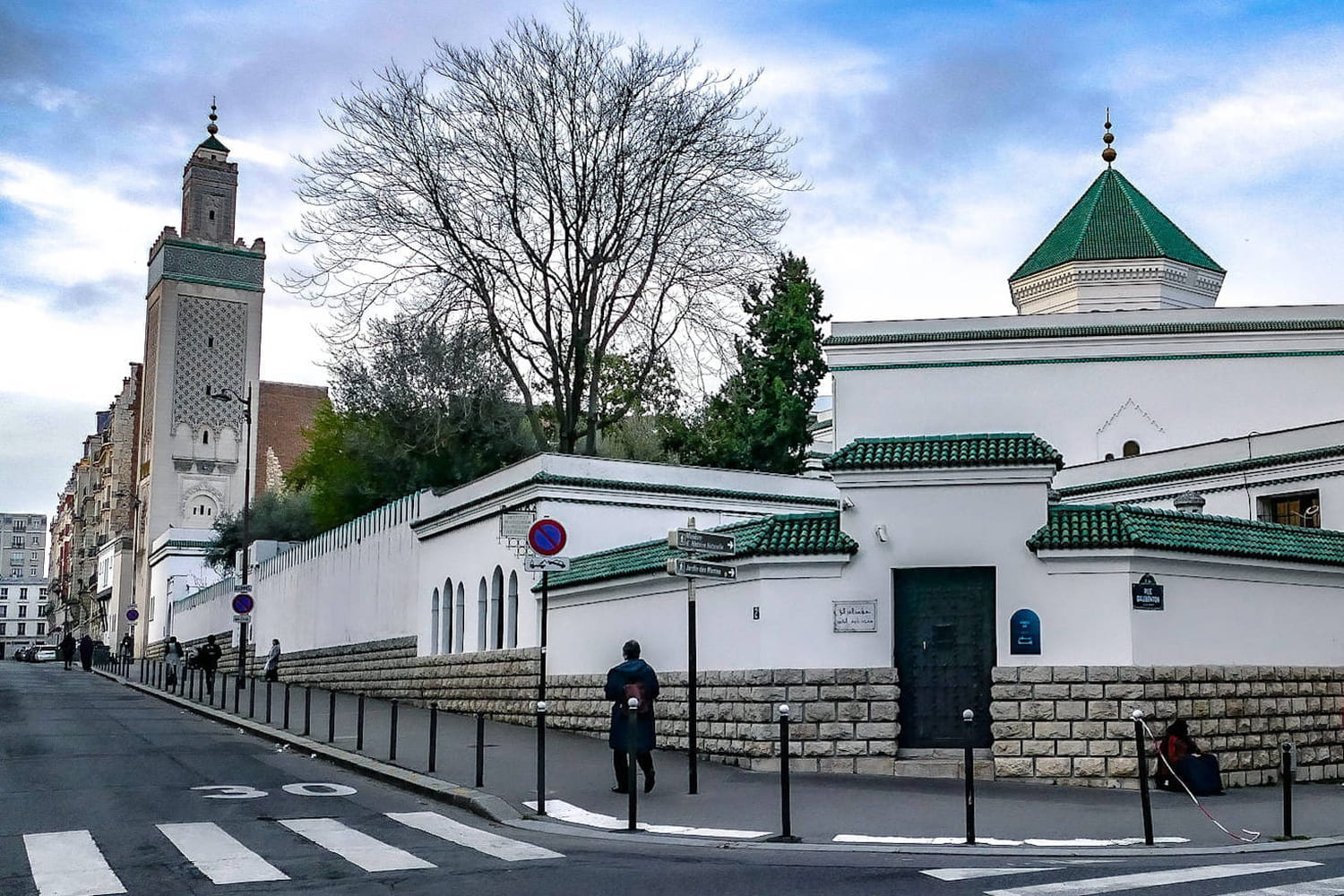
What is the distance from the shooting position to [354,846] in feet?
36.0

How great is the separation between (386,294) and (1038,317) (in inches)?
648

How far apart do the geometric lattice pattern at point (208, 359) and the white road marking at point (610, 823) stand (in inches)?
3004

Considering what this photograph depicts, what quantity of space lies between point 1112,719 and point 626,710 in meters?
5.90

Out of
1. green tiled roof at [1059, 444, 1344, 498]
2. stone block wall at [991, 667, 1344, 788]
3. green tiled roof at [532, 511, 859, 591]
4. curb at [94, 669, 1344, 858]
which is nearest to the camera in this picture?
curb at [94, 669, 1344, 858]

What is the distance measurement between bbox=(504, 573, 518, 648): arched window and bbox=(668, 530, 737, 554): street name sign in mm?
9937

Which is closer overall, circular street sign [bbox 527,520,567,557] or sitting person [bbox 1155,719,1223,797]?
sitting person [bbox 1155,719,1223,797]

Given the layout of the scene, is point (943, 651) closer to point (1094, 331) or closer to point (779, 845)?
point (779, 845)

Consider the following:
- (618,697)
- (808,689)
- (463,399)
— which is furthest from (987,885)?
(463,399)

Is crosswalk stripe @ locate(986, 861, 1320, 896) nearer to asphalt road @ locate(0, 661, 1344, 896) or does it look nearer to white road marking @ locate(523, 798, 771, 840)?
asphalt road @ locate(0, 661, 1344, 896)

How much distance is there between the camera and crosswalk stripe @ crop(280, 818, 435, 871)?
33.2ft

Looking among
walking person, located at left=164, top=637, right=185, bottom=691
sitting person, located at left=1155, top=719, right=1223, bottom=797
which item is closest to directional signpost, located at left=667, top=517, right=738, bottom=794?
sitting person, located at left=1155, top=719, right=1223, bottom=797

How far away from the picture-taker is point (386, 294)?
32.5 meters

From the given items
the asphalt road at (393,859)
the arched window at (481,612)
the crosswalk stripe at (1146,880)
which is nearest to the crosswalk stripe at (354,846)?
the asphalt road at (393,859)

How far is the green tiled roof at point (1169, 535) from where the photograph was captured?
16141 mm
